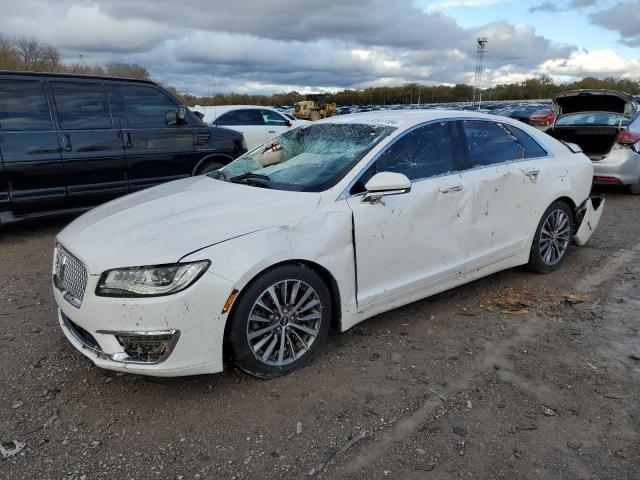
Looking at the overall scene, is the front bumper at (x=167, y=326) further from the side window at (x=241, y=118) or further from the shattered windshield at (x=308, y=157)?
the side window at (x=241, y=118)

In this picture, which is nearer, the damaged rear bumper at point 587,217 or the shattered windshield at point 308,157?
the shattered windshield at point 308,157

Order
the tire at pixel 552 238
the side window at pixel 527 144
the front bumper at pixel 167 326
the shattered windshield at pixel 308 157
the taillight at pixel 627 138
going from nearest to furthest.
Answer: the front bumper at pixel 167 326 < the shattered windshield at pixel 308 157 < the side window at pixel 527 144 < the tire at pixel 552 238 < the taillight at pixel 627 138

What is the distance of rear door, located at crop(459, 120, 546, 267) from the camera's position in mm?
3943

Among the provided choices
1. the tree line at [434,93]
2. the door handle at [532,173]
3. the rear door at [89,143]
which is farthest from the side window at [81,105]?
the tree line at [434,93]

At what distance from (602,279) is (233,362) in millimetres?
3596

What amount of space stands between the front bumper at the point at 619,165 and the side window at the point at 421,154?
223 inches

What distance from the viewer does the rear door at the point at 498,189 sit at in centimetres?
394

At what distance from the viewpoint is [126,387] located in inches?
117

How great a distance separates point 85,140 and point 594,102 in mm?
8684

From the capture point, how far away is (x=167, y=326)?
102 inches

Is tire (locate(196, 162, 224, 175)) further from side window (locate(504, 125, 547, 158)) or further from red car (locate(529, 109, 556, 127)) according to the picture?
red car (locate(529, 109, 556, 127))

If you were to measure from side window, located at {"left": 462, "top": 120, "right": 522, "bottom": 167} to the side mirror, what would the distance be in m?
1.03

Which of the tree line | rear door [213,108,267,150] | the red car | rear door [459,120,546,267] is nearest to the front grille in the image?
rear door [459,120,546,267]

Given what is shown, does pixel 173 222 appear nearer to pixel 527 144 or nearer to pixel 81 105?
pixel 527 144
